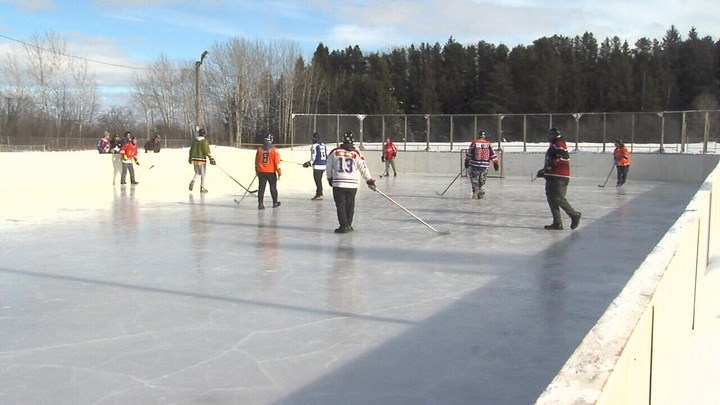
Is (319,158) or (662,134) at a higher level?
(662,134)

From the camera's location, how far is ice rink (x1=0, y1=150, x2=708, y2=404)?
3658mm

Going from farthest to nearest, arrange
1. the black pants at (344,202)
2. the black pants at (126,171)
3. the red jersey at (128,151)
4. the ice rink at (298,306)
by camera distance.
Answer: the black pants at (126,171), the red jersey at (128,151), the black pants at (344,202), the ice rink at (298,306)

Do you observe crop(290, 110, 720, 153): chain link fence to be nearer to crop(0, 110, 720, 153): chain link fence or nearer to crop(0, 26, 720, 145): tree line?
crop(0, 110, 720, 153): chain link fence

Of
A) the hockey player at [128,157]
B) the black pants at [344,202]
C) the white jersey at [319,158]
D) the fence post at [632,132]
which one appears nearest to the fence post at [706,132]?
the fence post at [632,132]

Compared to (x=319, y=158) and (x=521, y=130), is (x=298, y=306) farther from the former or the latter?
(x=521, y=130)

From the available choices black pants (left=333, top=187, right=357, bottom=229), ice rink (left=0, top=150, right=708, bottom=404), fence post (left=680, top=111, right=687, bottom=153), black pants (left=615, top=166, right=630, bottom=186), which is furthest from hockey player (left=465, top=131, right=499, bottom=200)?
fence post (left=680, top=111, right=687, bottom=153)

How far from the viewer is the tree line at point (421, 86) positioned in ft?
195

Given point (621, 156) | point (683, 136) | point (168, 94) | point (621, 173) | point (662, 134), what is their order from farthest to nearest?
point (168, 94) → point (662, 134) → point (683, 136) → point (621, 173) → point (621, 156)

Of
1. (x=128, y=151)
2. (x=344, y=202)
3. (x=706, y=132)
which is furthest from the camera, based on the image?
(x=706, y=132)

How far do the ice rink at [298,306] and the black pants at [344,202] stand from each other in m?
0.28

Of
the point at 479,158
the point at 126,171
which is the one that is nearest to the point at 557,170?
the point at 479,158

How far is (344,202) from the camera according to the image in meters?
9.48

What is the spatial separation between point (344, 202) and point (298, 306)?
4243 millimetres

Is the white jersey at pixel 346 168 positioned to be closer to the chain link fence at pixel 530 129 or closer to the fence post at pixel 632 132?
the chain link fence at pixel 530 129
